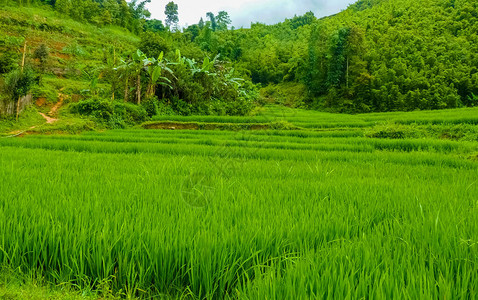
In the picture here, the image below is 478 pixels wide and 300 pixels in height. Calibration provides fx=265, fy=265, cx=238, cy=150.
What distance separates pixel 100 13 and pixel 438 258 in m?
35.8

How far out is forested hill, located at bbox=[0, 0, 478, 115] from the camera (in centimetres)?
1429

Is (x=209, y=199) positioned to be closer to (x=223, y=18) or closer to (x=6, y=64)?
(x=6, y=64)

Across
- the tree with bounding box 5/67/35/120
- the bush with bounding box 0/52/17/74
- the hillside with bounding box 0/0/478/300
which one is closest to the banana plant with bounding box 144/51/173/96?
the hillside with bounding box 0/0/478/300

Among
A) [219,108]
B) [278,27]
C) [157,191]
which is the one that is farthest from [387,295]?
[278,27]

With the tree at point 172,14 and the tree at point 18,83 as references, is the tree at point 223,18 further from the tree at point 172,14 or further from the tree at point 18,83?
the tree at point 18,83

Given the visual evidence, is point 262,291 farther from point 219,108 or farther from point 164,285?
point 219,108

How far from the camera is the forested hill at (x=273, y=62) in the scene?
14.3 m

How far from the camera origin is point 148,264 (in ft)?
3.32

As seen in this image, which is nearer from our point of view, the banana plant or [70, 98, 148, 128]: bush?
[70, 98, 148, 128]: bush

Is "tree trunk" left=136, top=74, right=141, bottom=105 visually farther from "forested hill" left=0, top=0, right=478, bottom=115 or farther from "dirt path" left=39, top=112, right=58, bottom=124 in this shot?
"dirt path" left=39, top=112, right=58, bottom=124

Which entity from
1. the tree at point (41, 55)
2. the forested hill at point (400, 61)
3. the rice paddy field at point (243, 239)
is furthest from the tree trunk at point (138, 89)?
the forested hill at point (400, 61)

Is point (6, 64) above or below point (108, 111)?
above

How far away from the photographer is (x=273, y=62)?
3356 centimetres

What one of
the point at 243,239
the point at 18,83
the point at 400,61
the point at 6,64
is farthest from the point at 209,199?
the point at 400,61
